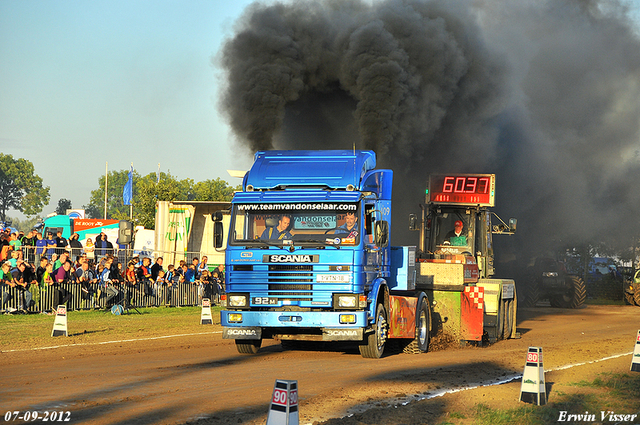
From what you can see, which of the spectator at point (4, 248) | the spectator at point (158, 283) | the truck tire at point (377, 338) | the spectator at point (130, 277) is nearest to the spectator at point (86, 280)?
the spectator at point (130, 277)

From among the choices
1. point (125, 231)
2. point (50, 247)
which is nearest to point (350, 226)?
point (125, 231)

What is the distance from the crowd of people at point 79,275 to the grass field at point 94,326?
2.15 ft

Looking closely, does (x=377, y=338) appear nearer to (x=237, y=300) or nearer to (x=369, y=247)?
(x=369, y=247)

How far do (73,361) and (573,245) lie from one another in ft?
104

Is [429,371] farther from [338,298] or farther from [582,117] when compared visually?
[582,117]

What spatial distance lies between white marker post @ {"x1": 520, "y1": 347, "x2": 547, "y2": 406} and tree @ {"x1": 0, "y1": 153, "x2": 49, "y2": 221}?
407 feet

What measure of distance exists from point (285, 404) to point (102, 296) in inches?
730

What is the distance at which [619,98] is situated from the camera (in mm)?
37250

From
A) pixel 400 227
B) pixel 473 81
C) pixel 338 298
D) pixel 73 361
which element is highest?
pixel 473 81

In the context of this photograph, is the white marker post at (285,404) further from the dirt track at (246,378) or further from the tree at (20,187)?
the tree at (20,187)

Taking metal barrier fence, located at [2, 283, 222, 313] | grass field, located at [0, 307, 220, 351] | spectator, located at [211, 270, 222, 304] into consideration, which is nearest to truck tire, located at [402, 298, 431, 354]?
grass field, located at [0, 307, 220, 351]

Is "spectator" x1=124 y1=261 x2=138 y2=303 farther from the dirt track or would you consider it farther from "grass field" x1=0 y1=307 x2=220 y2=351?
the dirt track

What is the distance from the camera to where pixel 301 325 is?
11.2m

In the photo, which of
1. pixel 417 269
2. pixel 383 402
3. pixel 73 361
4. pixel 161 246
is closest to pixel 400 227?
pixel 161 246
